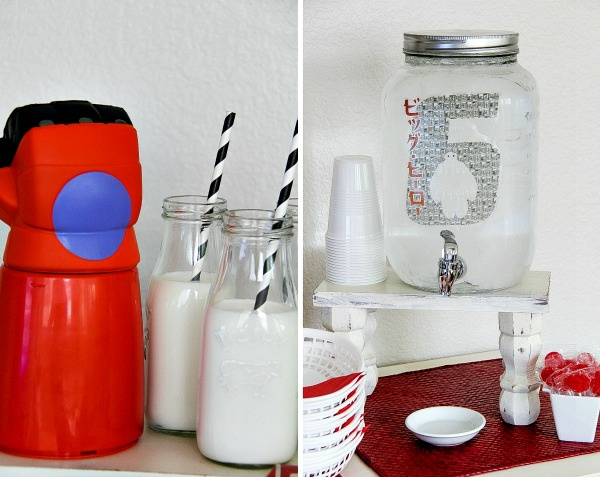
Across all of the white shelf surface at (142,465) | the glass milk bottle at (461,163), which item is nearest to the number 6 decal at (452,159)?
the glass milk bottle at (461,163)

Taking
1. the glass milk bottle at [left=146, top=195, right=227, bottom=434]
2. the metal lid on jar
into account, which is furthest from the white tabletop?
the metal lid on jar

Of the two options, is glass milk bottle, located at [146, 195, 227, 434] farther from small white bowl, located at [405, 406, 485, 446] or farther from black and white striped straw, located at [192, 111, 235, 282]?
small white bowl, located at [405, 406, 485, 446]

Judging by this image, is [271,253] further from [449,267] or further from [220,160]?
[449,267]

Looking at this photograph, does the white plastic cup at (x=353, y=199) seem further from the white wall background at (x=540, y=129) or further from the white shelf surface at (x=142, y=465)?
the white shelf surface at (x=142, y=465)

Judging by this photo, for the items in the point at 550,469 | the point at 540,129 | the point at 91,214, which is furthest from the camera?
the point at 540,129

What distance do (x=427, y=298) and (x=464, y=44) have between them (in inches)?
6.2

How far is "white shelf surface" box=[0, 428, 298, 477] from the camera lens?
0.47 m

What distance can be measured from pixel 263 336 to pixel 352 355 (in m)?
0.12

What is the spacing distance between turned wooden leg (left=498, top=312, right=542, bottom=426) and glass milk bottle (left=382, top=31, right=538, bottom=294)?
0.03m

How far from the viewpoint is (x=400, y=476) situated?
546 mm

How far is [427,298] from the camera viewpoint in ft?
2.01

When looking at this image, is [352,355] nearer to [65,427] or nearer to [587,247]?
[65,427]

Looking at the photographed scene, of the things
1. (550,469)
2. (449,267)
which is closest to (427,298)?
(449,267)

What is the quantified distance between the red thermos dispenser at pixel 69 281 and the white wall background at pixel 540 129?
0.25 metres
